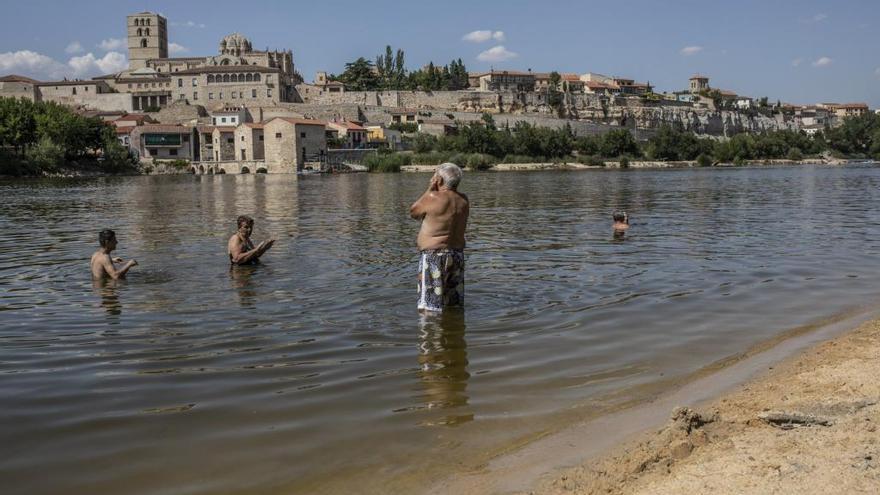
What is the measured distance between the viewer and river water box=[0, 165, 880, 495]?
5.27 metres

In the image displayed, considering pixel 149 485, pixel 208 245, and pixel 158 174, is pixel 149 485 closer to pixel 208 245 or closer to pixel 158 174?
pixel 208 245

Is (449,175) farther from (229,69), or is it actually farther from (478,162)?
(229,69)

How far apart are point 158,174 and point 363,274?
3324 inches

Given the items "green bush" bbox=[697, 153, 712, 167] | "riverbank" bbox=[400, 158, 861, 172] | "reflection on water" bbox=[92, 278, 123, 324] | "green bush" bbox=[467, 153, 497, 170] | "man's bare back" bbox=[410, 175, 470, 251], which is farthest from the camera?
"green bush" bbox=[697, 153, 712, 167]

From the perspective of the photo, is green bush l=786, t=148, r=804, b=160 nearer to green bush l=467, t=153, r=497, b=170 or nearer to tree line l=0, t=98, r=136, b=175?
green bush l=467, t=153, r=497, b=170

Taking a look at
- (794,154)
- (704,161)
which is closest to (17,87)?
(704,161)

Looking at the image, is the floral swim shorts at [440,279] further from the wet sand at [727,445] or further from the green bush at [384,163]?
the green bush at [384,163]

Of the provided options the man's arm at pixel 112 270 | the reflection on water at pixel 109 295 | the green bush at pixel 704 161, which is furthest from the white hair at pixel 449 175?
the green bush at pixel 704 161

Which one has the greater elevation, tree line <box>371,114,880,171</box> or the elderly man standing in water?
tree line <box>371,114,880,171</box>

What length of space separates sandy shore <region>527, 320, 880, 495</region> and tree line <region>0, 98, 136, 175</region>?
258 feet

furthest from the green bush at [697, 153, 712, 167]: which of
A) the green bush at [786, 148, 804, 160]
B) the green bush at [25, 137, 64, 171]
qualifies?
the green bush at [25, 137, 64, 171]

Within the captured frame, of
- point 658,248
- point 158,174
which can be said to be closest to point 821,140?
point 158,174

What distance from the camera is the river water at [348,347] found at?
5.27 meters

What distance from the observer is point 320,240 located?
20.0 metres
